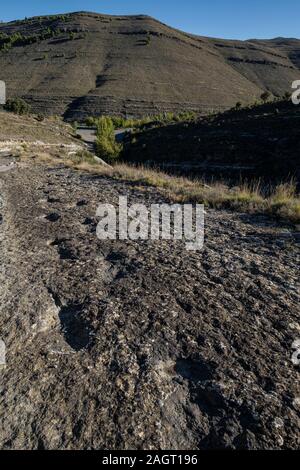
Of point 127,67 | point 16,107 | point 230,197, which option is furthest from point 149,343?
point 127,67

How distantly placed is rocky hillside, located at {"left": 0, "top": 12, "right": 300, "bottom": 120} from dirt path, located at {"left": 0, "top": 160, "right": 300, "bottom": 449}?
70.7 meters

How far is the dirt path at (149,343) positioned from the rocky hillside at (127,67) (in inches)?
2785

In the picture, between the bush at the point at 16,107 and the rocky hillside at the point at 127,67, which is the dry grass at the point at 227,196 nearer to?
the bush at the point at 16,107

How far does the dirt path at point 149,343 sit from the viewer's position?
2887 mm

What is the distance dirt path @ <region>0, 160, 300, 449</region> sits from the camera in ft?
9.47

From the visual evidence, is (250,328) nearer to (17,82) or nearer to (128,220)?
(128,220)

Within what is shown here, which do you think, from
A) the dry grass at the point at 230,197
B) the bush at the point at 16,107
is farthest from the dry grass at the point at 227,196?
the bush at the point at 16,107

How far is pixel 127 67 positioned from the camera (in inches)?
3812

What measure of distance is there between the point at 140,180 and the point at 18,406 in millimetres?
8884

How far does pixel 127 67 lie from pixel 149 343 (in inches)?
4058

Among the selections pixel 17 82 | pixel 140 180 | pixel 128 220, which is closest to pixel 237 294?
pixel 128 220

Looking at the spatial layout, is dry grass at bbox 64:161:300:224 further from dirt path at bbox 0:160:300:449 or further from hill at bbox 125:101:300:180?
hill at bbox 125:101:300:180

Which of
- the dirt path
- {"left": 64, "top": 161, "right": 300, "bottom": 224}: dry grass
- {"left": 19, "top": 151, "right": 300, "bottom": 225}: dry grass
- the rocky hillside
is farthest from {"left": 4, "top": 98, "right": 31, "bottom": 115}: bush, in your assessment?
the dirt path

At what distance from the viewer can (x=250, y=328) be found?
12.9 ft
